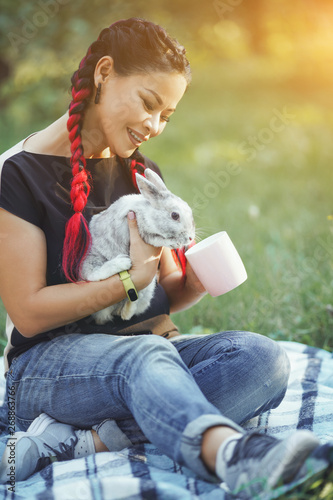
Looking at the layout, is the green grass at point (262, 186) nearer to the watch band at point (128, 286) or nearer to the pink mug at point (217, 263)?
the pink mug at point (217, 263)

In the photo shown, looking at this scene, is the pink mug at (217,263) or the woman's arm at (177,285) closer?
the pink mug at (217,263)

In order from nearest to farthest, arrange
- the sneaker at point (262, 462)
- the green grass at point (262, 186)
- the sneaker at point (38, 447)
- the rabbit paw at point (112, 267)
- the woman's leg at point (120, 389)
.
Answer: the sneaker at point (262, 462), the woman's leg at point (120, 389), the sneaker at point (38, 447), the rabbit paw at point (112, 267), the green grass at point (262, 186)

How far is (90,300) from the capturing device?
6.00 ft

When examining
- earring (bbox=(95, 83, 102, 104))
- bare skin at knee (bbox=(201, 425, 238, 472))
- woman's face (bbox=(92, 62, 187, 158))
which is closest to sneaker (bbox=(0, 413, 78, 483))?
bare skin at knee (bbox=(201, 425, 238, 472))

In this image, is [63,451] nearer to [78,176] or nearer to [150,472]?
[150,472]

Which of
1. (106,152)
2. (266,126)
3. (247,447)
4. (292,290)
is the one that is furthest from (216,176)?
(247,447)

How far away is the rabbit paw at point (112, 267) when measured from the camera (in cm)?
186

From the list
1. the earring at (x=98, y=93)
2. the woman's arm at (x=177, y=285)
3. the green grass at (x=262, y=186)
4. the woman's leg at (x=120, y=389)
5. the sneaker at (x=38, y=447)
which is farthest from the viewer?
the green grass at (x=262, y=186)

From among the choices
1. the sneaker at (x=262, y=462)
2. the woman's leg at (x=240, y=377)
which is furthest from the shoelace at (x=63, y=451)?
the sneaker at (x=262, y=462)

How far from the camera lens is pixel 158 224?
1.88m

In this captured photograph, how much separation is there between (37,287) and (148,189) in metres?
0.47

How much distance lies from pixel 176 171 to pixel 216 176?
43 cm

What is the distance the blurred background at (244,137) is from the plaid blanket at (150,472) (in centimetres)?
77

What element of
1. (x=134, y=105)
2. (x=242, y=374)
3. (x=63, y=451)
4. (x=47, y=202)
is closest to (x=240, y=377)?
(x=242, y=374)
